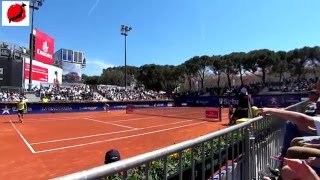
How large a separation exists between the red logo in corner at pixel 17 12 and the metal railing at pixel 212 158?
55736 millimetres

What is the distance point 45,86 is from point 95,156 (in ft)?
168

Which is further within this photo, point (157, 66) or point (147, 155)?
point (157, 66)

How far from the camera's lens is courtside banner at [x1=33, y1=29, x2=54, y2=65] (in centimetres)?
6656

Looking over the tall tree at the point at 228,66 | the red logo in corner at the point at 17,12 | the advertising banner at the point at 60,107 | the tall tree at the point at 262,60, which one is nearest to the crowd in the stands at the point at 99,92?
the advertising banner at the point at 60,107

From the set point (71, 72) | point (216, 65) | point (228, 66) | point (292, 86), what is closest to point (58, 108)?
point (292, 86)

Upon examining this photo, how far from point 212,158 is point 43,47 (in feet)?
226

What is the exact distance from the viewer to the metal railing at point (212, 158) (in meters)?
2.84

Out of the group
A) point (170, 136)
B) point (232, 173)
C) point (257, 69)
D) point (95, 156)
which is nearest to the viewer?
point (232, 173)

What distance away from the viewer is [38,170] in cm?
1337

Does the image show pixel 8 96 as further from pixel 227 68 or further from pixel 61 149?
pixel 227 68

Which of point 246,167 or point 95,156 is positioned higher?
point 246,167

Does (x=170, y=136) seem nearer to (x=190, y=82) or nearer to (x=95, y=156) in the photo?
(x=95, y=156)

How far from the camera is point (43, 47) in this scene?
69.7m

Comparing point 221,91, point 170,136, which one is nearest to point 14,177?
point 170,136
